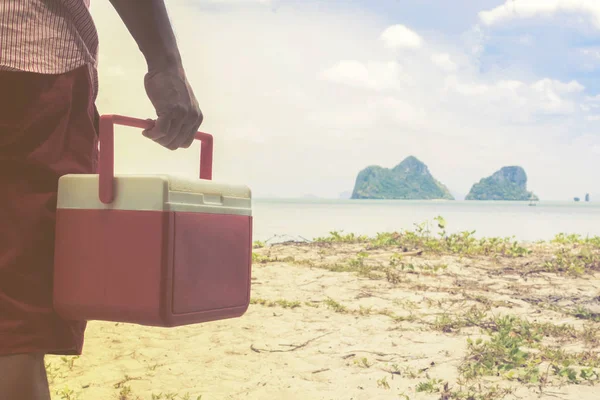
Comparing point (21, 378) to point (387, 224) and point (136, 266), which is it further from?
point (387, 224)

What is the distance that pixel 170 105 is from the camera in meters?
1.46

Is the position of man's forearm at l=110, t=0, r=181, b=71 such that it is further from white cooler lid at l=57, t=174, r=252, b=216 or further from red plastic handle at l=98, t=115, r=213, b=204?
white cooler lid at l=57, t=174, r=252, b=216

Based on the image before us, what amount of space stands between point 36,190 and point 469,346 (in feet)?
10.6


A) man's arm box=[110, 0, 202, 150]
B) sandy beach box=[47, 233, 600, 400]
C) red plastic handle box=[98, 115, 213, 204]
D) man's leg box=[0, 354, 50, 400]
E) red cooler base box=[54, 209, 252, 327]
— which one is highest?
man's arm box=[110, 0, 202, 150]

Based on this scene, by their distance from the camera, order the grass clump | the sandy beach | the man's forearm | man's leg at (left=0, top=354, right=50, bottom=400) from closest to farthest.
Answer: man's leg at (left=0, top=354, right=50, bottom=400), the man's forearm, the sandy beach, the grass clump

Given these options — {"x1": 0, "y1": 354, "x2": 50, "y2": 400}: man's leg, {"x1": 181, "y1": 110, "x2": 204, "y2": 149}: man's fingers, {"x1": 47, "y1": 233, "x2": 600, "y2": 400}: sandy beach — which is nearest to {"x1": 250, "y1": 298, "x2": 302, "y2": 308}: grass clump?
{"x1": 47, "y1": 233, "x2": 600, "y2": 400}: sandy beach

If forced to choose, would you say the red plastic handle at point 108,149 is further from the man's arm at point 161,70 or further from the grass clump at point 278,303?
the grass clump at point 278,303

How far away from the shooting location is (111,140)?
1368 mm

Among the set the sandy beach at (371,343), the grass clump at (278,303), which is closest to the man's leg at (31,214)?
the sandy beach at (371,343)

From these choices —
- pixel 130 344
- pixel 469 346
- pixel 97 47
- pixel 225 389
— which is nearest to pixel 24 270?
pixel 97 47

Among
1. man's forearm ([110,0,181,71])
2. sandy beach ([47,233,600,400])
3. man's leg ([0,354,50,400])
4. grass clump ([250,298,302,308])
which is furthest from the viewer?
grass clump ([250,298,302,308])

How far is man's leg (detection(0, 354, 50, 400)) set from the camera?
126cm

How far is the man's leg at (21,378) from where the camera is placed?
1.26m

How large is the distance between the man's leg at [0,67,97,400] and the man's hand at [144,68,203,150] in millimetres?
165
